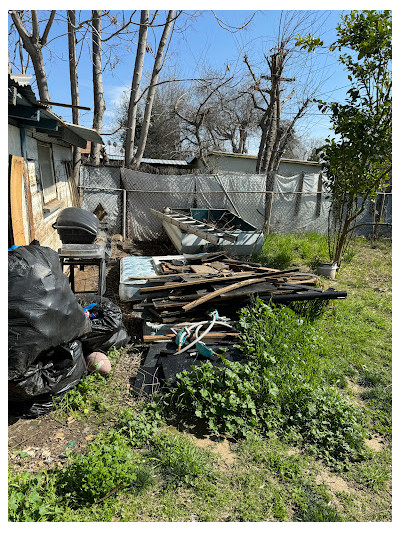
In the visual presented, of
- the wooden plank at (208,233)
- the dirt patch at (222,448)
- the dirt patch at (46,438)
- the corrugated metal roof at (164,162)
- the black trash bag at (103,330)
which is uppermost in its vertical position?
the corrugated metal roof at (164,162)

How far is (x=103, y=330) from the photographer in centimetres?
396

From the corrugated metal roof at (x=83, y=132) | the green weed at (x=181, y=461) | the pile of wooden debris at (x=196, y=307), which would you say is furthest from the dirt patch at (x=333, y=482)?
the corrugated metal roof at (x=83, y=132)

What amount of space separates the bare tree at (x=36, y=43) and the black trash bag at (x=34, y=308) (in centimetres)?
714

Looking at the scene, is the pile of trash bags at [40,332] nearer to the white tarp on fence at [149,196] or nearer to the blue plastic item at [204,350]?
the blue plastic item at [204,350]

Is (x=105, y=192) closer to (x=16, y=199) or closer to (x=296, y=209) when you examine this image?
(x=16, y=199)

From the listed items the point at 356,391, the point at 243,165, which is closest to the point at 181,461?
the point at 356,391

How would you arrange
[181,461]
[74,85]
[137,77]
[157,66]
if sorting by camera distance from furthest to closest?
[157,66]
[137,77]
[74,85]
[181,461]

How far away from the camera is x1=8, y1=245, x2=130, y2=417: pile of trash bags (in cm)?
283

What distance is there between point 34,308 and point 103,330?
1.18 m

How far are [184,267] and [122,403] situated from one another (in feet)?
9.44

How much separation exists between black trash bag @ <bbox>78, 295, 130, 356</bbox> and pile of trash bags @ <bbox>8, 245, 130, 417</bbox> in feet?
1.49

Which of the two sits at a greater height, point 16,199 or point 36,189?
point 36,189

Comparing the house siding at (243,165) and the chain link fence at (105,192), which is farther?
the house siding at (243,165)

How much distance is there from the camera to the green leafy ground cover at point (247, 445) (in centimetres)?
233
